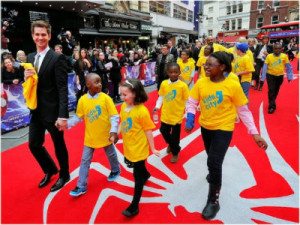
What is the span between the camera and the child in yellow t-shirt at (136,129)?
309cm

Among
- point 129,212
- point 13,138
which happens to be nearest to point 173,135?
point 129,212

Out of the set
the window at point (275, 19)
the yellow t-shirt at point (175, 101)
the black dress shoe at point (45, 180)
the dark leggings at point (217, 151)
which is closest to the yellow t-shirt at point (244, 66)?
the yellow t-shirt at point (175, 101)

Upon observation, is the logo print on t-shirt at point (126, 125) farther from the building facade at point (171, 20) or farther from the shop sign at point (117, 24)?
the building facade at point (171, 20)

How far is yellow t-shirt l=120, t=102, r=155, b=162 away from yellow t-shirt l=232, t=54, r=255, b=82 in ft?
14.1

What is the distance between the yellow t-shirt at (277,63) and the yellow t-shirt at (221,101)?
5.14 m

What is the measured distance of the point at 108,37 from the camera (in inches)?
911

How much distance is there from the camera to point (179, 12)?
43438 millimetres

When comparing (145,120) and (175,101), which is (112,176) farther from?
(175,101)

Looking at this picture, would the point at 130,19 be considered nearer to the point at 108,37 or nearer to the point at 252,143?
the point at 108,37

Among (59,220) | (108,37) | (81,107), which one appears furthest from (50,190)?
(108,37)

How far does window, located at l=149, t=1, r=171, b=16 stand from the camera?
105 feet

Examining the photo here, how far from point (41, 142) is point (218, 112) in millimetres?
2366

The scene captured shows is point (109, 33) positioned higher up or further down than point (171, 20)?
further down

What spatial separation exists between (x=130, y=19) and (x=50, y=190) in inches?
905
